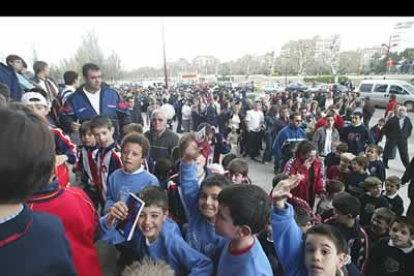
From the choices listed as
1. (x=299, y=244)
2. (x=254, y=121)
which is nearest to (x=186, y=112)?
(x=254, y=121)

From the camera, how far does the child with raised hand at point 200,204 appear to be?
83.2 inches

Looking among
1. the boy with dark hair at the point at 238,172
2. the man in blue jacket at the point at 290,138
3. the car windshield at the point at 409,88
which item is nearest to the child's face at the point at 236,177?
the boy with dark hair at the point at 238,172

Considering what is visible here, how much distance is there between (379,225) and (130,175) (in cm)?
225

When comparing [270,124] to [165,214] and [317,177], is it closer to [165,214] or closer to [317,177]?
[317,177]

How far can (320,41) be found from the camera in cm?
8769

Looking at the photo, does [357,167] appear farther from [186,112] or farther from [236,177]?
[186,112]

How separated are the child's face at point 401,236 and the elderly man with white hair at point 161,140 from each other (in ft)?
8.59

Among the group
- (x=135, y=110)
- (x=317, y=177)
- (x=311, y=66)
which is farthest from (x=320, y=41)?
(x=317, y=177)

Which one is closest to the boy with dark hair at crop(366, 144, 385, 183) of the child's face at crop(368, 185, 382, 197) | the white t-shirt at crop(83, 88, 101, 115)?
the child's face at crop(368, 185, 382, 197)

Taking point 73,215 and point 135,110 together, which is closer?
point 73,215

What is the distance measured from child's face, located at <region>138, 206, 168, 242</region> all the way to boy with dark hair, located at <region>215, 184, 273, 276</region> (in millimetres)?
555

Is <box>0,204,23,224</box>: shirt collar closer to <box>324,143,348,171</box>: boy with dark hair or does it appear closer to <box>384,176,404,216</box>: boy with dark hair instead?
<box>384,176,404,216</box>: boy with dark hair

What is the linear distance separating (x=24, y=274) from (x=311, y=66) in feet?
225
